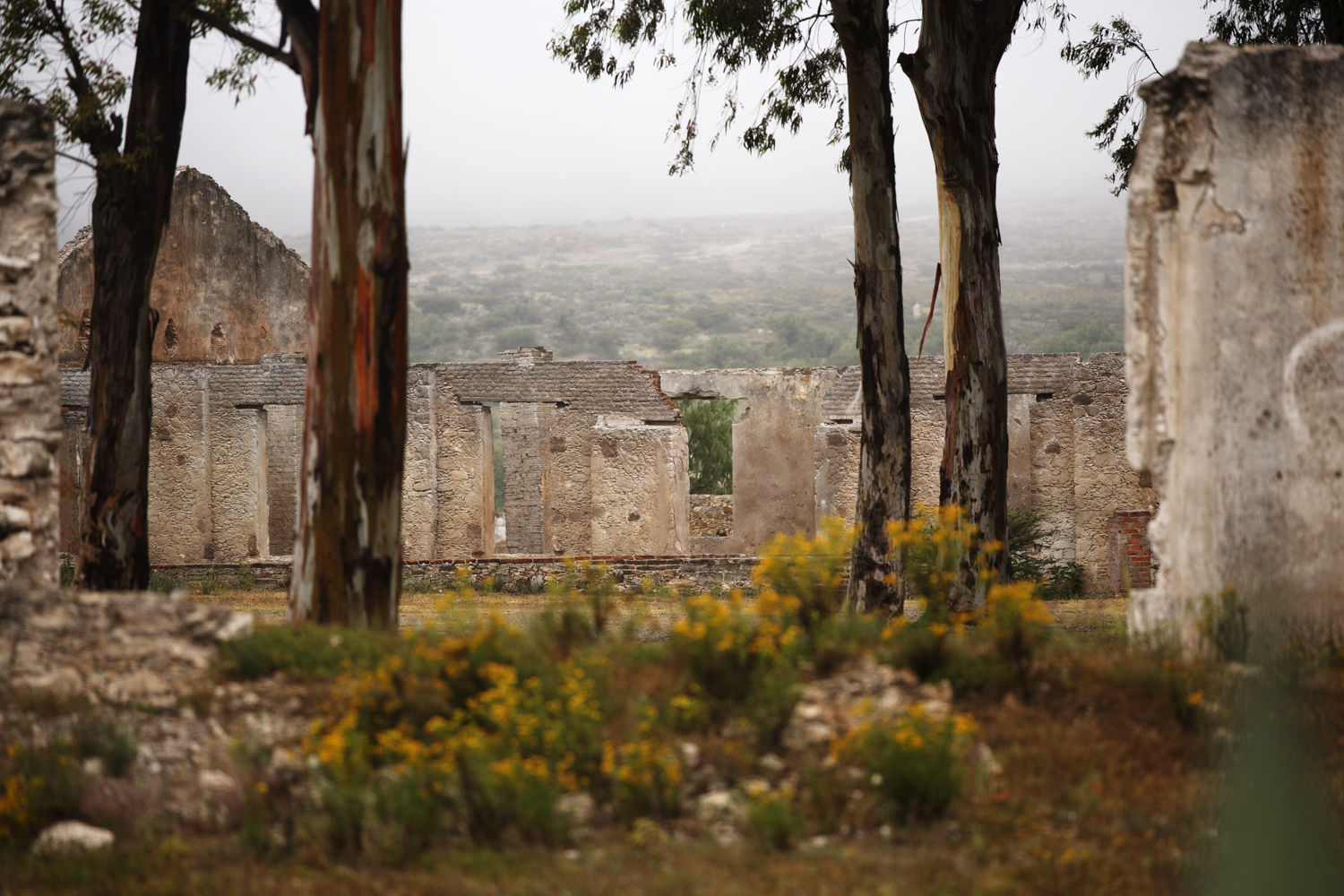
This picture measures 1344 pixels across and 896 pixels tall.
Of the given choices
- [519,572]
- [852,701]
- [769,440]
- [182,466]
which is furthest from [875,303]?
[182,466]

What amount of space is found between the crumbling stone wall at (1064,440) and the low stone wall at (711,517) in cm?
716

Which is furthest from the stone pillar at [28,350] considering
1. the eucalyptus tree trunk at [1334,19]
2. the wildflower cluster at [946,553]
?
the eucalyptus tree trunk at [1334,19]

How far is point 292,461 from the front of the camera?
19641mm

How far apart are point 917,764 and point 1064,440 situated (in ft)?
46.9

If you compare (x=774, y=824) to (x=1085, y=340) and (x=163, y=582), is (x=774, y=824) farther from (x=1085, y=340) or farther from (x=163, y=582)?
(x=1085, y=340)

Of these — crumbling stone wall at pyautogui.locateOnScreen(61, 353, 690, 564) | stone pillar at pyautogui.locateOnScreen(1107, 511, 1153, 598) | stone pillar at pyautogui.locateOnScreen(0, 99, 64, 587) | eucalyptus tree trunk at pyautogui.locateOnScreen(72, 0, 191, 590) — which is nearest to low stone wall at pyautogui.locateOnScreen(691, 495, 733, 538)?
crumbling stone wall at pyautogui.locateOnScreen(61, 353, 690, 564)

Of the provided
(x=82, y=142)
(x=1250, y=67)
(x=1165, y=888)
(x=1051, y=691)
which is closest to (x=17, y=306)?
(x=82, y=142)

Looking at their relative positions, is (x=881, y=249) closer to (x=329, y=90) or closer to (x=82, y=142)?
(x=329, y=90)

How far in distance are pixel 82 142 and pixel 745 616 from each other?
273 inches

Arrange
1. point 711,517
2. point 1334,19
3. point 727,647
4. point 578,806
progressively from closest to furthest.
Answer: point 578,806 < point 727,647 < point 1334,19 < point 711,517

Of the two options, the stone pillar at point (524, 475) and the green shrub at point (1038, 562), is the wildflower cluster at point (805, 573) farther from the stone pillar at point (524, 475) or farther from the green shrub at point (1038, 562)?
the stone pillar at point (524, 475)

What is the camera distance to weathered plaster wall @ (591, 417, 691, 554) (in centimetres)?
1756

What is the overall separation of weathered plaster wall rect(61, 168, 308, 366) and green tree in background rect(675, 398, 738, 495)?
14459 mm

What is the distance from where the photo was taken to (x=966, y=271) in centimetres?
906
